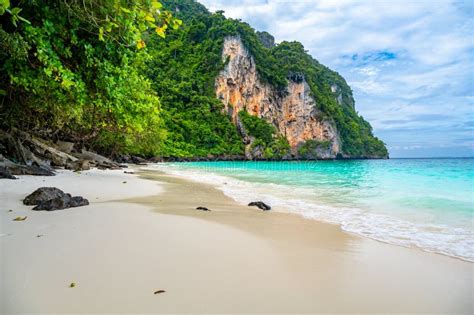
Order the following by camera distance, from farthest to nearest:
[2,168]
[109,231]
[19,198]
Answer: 1. [2,168]
2. [19,198]
3. [109,231]

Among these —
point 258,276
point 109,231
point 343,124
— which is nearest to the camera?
point 258,276

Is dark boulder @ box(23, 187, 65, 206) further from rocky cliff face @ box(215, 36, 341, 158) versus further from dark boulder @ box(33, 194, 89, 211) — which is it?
rocky cliff face @ box(215, 36, 341, 158)

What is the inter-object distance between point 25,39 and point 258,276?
17.4 feet

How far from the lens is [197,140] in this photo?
74375 millimetres

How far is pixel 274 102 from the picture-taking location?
308 feet

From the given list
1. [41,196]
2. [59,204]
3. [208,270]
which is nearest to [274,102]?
[41,196]

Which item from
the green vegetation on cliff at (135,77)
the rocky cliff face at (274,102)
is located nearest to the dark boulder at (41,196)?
the green vegetation on cliff at (135,77)

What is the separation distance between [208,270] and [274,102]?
307 feet

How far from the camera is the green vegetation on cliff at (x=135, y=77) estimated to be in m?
4.62

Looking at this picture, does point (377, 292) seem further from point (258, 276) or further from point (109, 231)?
point (109, 231)

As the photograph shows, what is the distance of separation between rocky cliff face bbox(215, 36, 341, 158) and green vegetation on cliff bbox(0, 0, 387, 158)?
254 centimetres

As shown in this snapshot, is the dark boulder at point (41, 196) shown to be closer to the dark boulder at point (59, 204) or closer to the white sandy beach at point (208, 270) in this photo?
the dark boulder at point (59, 204)

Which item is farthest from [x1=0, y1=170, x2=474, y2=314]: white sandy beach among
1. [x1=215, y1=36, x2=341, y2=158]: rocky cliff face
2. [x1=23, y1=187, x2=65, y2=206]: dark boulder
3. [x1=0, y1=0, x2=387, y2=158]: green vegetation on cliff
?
[x1=215, y1=36, x2=341, y2=158]: rocky cliff face

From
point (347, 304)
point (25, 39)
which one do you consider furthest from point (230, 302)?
point (25, 39)
